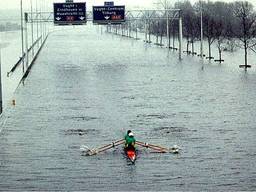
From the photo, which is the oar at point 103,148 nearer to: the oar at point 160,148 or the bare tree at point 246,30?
the oar at point 160,148

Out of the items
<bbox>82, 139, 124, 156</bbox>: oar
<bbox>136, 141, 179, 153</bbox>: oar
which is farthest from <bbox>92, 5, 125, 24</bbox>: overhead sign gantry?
<bbox>136, 141, 179, 153</bbox>: oar

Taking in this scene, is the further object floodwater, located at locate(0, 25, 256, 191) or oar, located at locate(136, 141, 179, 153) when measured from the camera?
oar, located at locate(136, 141, 179, 153)

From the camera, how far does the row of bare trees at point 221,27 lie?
8813 centimetres

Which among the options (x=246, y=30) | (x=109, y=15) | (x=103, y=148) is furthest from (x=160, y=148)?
(x=109, y=15)

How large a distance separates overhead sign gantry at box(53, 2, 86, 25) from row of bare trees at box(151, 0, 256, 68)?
16344 millimetres

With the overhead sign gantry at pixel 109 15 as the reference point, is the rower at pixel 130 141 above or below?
below

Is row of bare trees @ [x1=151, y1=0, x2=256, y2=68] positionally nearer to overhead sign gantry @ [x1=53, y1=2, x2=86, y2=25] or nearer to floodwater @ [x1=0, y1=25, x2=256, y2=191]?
overhead sign gantry @ [x1=53, y1=2, x2=86, y2=25]

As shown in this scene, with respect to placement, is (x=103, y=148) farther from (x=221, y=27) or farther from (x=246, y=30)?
(x=221, y=27)

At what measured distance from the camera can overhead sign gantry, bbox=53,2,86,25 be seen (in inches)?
3219

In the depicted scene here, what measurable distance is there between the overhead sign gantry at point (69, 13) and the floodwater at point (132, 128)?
19.6 meters

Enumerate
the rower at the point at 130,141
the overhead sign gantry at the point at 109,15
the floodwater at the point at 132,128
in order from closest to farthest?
1. the floodwater at the point at 132,128
2. the rower at the point at 130,141
3. the overhead sign gantry at the point at 109,15

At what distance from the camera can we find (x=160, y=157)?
90.8ft

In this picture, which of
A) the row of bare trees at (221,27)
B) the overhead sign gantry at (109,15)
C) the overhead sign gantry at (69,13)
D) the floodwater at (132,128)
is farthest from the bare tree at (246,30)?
the overhead sign gantry at (69,13)

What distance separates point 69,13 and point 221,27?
27.0 m
